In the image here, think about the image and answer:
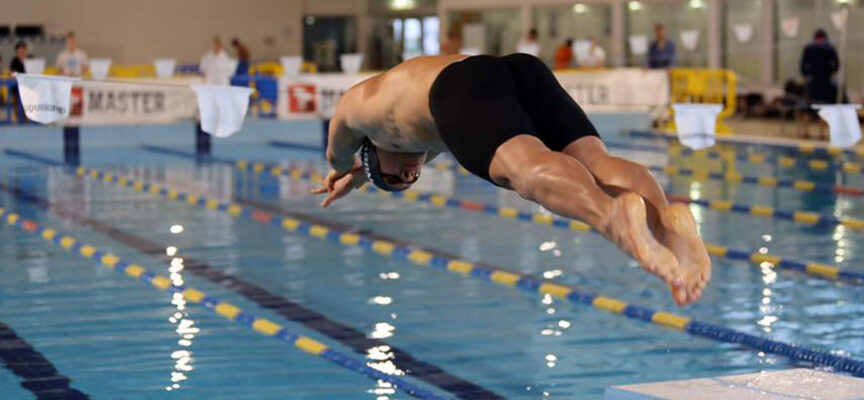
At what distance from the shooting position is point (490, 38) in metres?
29.2

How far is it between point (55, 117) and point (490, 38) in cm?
2072

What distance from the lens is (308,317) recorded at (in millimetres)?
7289

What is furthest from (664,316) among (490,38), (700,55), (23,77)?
(490,38)

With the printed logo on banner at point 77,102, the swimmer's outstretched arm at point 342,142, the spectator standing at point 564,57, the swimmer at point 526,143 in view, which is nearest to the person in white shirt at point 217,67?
the printed logo on banner at point 77,102

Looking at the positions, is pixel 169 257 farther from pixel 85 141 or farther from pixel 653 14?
pixel 653 14

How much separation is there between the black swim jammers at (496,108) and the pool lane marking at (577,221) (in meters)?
3.93

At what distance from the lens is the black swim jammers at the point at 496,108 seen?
416 centimetres

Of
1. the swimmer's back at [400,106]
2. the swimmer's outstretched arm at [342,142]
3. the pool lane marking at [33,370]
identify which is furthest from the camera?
the pool lane marking at [33,370]

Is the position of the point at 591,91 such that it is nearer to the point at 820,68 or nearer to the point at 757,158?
the point at 820,68

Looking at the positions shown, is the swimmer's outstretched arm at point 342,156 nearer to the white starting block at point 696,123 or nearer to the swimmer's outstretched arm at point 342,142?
the swimmer's outstretched arm at point 342,142

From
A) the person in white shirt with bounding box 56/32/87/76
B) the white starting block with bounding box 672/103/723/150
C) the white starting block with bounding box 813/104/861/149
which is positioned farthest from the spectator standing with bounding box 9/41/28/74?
the white starting block with bounding box 813/104/861/149

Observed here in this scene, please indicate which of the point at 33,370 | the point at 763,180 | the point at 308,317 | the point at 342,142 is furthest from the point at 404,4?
the point at 342,142

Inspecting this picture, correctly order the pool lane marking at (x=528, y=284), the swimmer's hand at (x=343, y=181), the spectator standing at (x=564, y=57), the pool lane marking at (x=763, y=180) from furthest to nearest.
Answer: the spectator standing at (x=564, y=57)
the pool lane marking at (x=763, y=180)
the pool lane marking at (x=528, y=284)
the swimmer's hand at (x=343, y=181)

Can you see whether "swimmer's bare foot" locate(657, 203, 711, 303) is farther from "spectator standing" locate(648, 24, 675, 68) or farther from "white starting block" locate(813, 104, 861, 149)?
"spectator standing" locate(648, 24, 675, 68)
